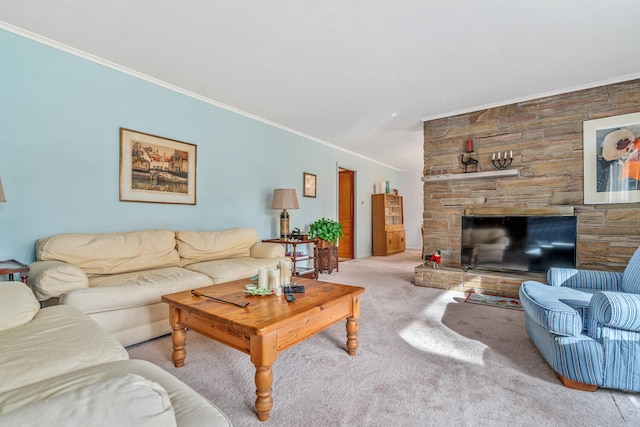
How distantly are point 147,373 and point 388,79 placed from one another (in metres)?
3.18


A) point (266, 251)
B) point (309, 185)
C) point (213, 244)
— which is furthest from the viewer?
point (309, 185)

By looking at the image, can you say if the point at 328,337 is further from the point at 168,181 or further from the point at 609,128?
the point at 609,128

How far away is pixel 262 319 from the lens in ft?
5.08

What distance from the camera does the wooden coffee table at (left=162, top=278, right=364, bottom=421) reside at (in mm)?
1460

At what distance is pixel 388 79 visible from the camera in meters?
3.18

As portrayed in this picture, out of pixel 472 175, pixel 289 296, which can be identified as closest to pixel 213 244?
pixel 289 296

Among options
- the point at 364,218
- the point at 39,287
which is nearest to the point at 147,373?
the point at 39,287

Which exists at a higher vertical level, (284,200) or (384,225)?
(284,200)

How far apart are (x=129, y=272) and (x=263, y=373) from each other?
190 cm

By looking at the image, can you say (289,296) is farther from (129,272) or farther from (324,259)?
(324,259)

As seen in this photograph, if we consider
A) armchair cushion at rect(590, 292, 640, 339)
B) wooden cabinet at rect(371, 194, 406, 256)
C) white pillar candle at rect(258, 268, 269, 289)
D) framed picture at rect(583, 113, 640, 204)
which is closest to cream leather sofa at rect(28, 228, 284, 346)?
white pillar candle at rect(258, 268, 269, 289)

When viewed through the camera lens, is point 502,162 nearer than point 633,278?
No

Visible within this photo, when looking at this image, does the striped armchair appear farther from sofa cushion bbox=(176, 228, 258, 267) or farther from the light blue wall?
the light blue wall

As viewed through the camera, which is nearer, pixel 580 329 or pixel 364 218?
pixel 580 329
